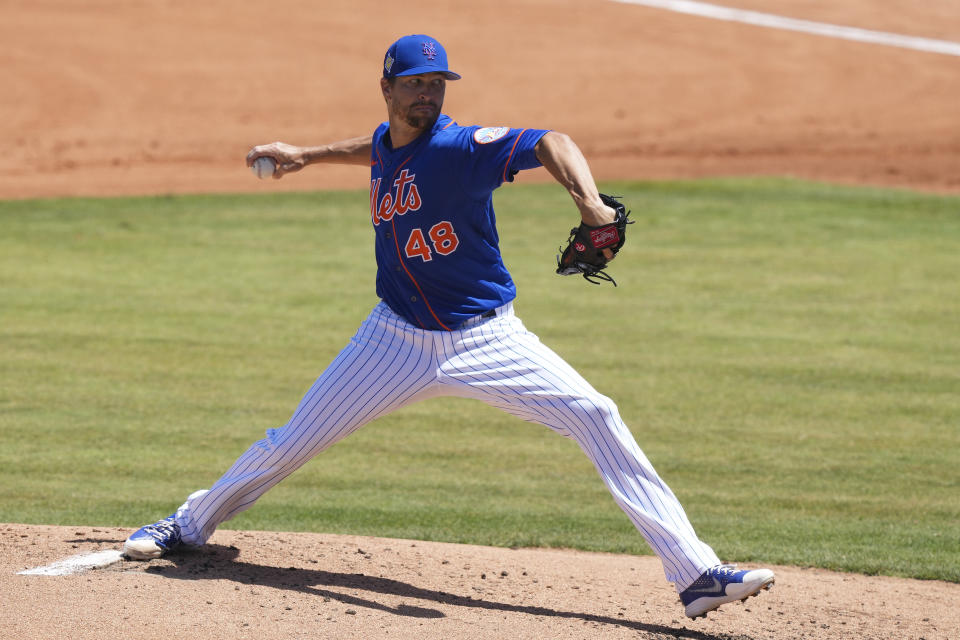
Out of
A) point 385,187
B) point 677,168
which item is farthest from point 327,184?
point 385,187

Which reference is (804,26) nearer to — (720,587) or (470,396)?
(470,396)

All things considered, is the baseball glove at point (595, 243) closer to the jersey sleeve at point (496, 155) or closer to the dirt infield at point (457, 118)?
the jersey sleeve at point (496, 155)

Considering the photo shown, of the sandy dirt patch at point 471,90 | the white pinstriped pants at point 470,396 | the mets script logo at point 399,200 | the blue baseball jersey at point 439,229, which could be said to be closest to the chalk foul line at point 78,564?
the white pinstriped pants at point 470,396

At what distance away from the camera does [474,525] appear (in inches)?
243

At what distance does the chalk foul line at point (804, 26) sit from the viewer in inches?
929

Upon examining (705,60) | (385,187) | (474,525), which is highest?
(705,60)

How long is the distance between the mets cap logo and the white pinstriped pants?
0.69m

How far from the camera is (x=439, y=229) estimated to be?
175 inches

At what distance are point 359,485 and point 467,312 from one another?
254 cm

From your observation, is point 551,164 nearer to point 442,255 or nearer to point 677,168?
point 442,255

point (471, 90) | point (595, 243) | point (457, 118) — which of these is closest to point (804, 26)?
point (471, 90)

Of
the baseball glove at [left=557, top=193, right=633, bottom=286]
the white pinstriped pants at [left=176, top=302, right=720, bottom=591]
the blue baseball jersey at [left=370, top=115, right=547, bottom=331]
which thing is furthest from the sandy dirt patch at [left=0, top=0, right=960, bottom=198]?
the baseball glove at [left=557, top=193, right=633, bottom=286]

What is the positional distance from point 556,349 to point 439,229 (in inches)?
192

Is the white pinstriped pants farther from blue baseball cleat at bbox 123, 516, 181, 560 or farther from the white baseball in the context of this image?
the white baseball
